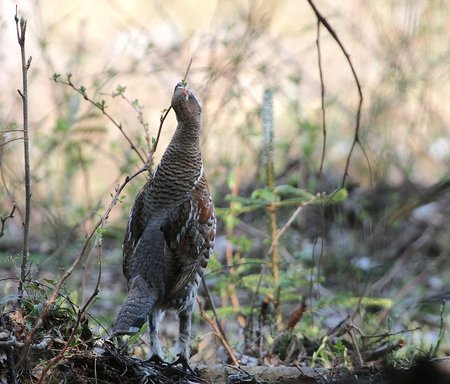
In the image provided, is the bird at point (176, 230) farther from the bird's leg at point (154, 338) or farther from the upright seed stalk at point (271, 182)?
the upright seed stalk at point (271, 182)

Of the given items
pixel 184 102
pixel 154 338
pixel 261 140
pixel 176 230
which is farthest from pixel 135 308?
pixel 261 140

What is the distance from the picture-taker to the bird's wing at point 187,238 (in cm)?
507

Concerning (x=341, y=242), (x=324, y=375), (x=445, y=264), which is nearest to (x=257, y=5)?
(x=341, y=242)

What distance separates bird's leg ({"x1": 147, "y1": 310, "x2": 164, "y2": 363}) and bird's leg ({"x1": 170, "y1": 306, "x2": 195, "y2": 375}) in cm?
12

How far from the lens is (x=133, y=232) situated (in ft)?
17.2

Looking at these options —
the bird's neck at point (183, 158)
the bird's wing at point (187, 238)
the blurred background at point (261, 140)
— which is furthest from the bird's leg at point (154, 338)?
the blurred background at point (261, 140)

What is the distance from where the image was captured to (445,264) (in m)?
9.85

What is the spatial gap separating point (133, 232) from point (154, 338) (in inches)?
28.4

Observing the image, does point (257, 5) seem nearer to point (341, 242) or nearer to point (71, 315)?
point (341, 242)

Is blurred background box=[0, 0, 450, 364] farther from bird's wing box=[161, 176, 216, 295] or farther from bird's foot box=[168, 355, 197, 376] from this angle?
bird's foot box=[168, 355, 197, 376]

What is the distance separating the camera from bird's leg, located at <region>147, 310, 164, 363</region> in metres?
5.02

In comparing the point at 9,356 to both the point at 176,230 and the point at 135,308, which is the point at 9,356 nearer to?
A: the point at 135,308

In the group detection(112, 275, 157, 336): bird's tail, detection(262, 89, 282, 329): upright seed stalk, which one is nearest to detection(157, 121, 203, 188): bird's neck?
detection(112, 275, 157, 336): bird's tail

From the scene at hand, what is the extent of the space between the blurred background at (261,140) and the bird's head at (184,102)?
1565 millimetres
